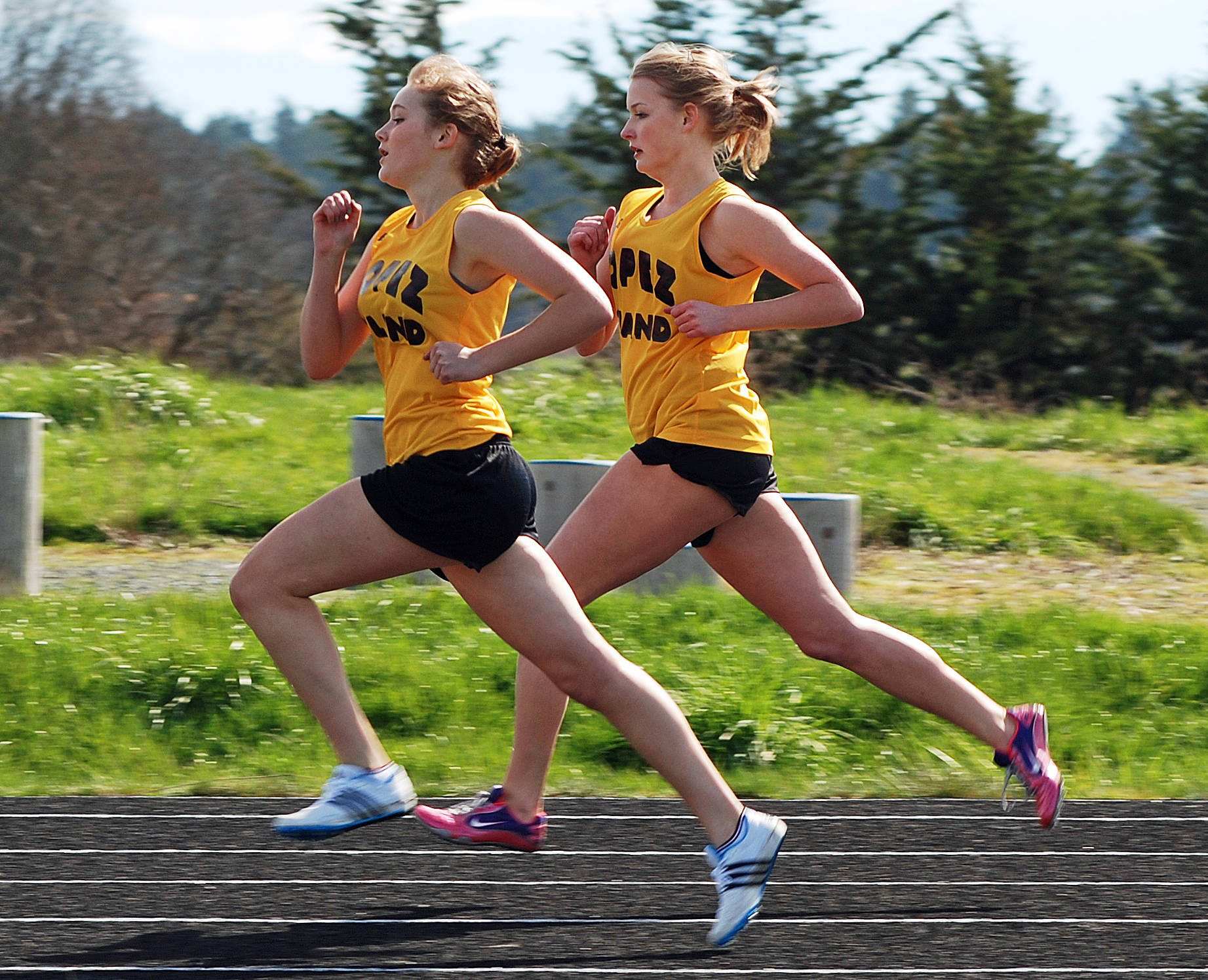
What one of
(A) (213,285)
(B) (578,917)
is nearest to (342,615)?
(B) (578,917)

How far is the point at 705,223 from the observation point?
13.1 feet

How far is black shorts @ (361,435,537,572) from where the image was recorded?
147 inches

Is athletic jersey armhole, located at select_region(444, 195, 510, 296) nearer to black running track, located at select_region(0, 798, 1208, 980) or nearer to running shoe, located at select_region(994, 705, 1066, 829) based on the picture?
black running track, located at select_region(0, 798, 1208, 980)

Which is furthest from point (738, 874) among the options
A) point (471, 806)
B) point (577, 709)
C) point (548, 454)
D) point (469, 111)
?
point (548, 454)

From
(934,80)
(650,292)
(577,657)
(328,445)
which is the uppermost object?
(934,80)

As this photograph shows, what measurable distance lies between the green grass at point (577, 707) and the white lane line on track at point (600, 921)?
1329mm

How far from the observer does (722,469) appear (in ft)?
12.9

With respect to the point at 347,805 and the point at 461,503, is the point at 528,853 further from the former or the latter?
the point at 461,503

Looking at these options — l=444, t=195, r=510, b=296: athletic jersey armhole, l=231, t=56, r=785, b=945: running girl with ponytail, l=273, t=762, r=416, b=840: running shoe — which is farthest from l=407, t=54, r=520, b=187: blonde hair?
l=273, t=762, r=416, b=840: running shoe

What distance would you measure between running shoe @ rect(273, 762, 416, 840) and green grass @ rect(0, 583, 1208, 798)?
1261mm

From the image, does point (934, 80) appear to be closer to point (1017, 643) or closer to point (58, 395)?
point (58, 395)

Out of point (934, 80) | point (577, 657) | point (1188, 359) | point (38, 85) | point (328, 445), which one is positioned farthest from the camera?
point (38, 85)

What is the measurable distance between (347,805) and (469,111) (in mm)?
1550

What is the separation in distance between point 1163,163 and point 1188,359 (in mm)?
2184
